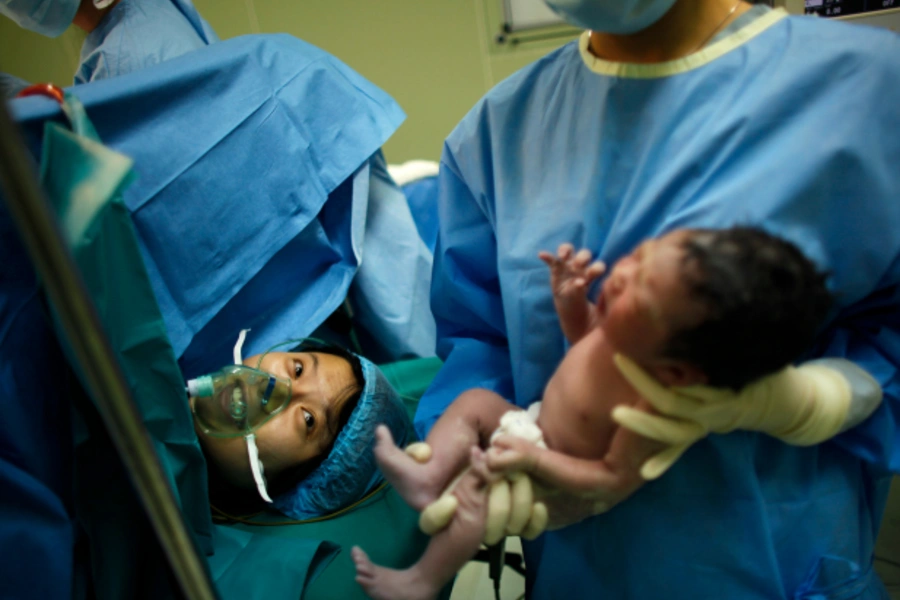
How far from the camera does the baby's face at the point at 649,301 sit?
0.61 metres

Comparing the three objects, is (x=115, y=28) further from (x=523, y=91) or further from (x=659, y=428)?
(x=659, y=428)

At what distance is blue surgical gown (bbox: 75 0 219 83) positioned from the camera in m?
1.53

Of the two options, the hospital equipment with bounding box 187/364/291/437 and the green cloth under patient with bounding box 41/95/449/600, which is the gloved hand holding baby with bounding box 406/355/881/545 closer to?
the green cloth under patient with bounding box 41/95/449/600

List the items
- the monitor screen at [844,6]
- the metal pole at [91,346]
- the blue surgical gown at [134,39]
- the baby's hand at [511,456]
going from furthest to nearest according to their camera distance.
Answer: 1. the blue surgical gown at [134,39]
2. the monitor screen at [844,6]
3. the baby's hand at [511,456]
4. the metal pole at [91,346]

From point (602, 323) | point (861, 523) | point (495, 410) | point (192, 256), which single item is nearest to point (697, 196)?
point (602, 323)

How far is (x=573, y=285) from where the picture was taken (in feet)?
2.59

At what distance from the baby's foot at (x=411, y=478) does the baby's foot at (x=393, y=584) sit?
8 cm

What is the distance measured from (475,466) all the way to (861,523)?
62cm

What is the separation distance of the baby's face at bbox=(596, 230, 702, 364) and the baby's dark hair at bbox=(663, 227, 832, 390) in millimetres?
10

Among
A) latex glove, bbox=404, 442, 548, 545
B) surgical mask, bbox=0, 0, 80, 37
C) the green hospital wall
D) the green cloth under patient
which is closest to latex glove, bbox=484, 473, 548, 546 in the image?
latex glove, bbox=404, 442, 548, 545

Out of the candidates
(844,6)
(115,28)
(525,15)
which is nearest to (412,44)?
(525,15)

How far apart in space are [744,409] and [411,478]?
16.0 inches

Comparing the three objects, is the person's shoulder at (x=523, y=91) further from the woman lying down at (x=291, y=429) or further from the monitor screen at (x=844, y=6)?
the monitor screen at (x=844, y=6)

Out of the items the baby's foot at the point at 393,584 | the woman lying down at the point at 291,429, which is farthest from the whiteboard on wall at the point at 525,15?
the baby's foot at the point at 393,584
